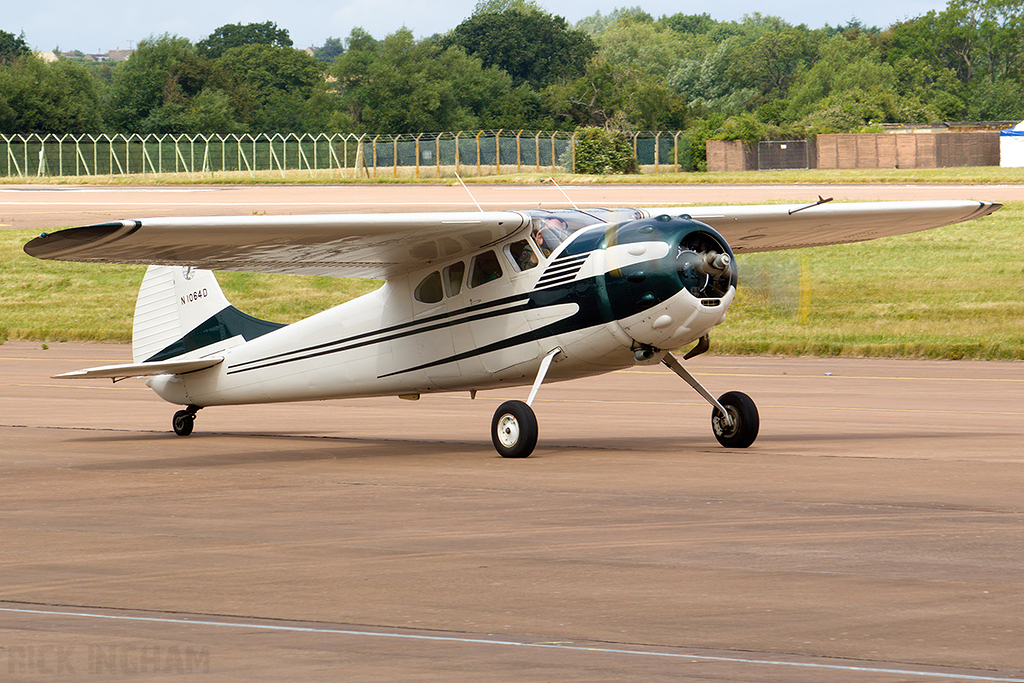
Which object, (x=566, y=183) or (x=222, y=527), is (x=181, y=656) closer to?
(x=222, y=527)

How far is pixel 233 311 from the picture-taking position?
17.5 metres

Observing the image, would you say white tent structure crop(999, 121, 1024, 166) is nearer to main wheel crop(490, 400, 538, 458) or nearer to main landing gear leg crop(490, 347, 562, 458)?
main landing gear leg crop(490, 347, 562, 458)

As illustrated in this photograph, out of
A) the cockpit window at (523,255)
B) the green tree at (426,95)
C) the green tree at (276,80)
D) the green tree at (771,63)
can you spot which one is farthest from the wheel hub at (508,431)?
the green tree at (771,63)

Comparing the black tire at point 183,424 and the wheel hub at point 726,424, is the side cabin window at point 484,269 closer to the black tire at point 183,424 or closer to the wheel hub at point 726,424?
the wheel hub at point 726,424

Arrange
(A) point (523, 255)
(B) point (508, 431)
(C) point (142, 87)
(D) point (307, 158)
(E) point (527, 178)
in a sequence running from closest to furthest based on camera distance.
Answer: (B) point (508, 431) < (A) point (523, 255) < (E) point (527, 178) < (D) point (307, 158) < (C) point (142, 87)

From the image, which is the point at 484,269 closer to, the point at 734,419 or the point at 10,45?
the point at 734,419

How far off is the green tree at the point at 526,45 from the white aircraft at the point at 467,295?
440 feet

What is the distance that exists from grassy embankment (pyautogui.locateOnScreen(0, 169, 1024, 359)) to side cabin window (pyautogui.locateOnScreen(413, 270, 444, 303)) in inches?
399

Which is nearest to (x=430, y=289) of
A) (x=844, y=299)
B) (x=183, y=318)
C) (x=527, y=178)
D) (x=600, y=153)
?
(x=183, y=318)

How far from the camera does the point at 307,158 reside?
83188 millimetres

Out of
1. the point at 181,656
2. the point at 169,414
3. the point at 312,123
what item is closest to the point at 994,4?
the point at 312,123

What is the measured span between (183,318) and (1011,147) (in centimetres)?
8841

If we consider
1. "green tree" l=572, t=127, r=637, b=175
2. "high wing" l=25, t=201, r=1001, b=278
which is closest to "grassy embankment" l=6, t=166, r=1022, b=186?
"green tree" l=572, t=127, r=637, b=175

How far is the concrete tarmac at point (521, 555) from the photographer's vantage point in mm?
6172
